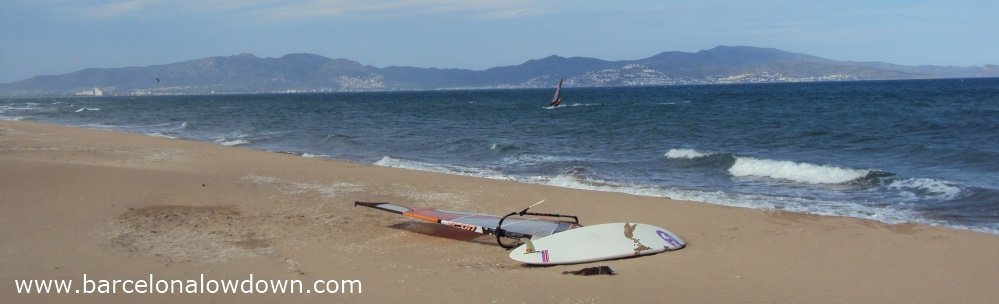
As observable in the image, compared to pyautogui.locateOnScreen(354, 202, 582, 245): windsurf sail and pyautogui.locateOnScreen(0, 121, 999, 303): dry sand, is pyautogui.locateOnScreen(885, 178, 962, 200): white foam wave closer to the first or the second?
pyautogui.locateOnScreen(0, 121, 999, 303): dry sand

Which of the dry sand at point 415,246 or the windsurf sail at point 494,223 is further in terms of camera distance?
the windsurf sail at point 494,223

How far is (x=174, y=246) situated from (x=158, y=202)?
3.13 m

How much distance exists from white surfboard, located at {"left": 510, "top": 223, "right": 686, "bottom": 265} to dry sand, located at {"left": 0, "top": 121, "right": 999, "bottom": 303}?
0.20 meters

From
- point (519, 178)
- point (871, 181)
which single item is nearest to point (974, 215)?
point (871, 181)

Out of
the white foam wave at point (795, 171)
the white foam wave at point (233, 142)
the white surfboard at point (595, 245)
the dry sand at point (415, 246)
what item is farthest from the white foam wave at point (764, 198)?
the white foam wave at point (233, 142)

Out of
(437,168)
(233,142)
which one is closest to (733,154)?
(437,168)

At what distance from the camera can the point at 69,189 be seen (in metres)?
12.2

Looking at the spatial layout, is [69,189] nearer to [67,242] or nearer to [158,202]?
[158,202]

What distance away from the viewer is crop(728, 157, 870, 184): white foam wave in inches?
642

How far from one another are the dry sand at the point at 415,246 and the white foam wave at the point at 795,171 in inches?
202

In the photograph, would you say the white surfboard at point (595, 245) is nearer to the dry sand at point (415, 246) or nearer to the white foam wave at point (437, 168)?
the dry sand at point (415, 246)

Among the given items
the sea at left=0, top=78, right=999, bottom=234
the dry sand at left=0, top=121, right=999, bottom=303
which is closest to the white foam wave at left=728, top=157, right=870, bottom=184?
the sea at left=0, top=78, right=999, bottom=234

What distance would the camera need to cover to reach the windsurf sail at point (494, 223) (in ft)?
30.8

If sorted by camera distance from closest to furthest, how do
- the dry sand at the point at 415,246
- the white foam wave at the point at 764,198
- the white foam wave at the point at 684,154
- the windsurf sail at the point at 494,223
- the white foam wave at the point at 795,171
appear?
the dry sand at the point at 415,246, the windsurf sail at the point at 494,223, the white foam wave at the point at 764,198, the white foam wave at the point at 795,171, the white foam wave at the point at 684,154
